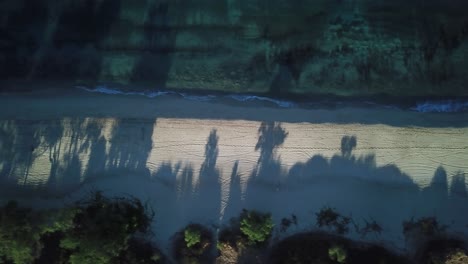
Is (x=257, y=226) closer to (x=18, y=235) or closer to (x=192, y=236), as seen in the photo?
(x=192, y=236)

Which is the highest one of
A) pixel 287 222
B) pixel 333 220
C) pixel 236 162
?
pixel 236 162

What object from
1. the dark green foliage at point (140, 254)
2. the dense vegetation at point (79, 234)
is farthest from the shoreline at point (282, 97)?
the dark green foliage at point (140, 254)

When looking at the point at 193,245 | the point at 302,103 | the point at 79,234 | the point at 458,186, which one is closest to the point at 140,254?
the point at 193,245

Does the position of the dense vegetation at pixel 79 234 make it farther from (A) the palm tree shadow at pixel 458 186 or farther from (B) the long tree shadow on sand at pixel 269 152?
(A) the palm tree shadow at pixel 458 186

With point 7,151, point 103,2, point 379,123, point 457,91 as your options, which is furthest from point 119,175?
point 457,91

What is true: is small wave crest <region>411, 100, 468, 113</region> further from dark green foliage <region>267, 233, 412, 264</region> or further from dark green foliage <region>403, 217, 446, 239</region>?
dark green foliage <region>267, 233, 412, 264</region>

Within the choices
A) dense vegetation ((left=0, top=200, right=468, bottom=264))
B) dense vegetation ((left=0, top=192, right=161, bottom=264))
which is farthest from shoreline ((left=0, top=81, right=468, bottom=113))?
dense vegetation ((left=0, top=192, right=161, bottom=264))
